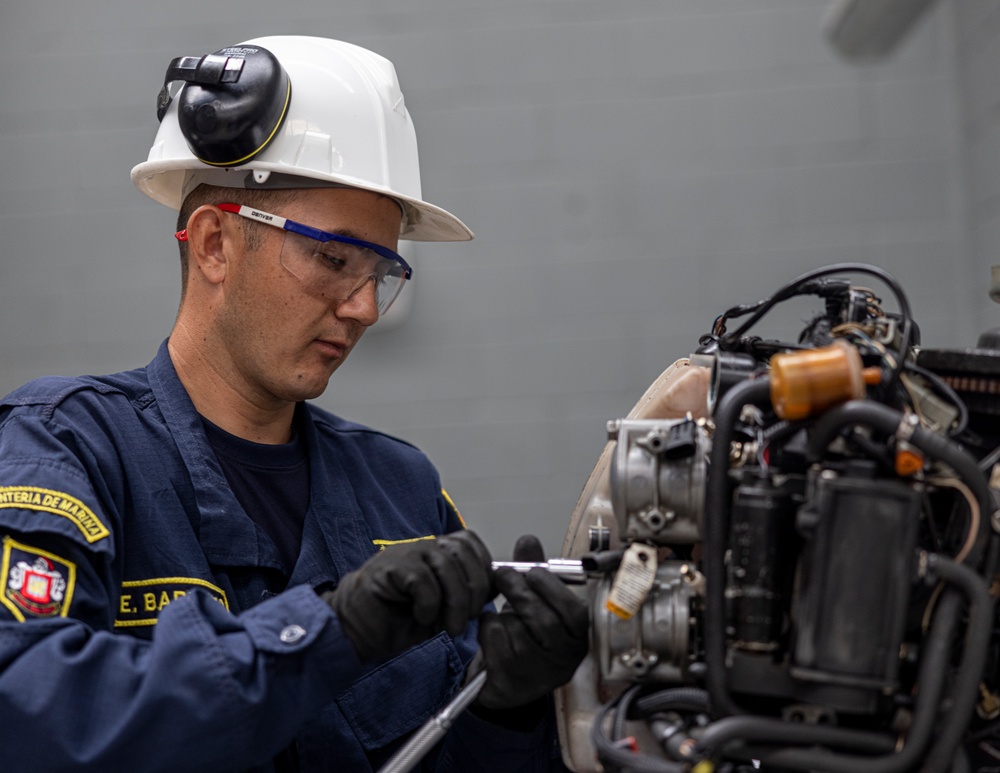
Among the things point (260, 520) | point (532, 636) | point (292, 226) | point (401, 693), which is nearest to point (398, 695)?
point (401, 693)

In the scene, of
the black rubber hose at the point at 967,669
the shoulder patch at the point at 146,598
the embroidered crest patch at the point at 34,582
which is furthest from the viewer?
the shoulder patch at the point at 146,598

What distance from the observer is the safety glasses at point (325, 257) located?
1567 millimetres

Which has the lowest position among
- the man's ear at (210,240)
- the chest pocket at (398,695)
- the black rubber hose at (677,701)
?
the chest pocket at (398,695)

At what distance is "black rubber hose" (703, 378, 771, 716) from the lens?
0.97 meters

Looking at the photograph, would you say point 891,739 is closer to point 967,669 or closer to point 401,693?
point 967,669

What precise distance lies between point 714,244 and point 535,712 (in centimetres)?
170

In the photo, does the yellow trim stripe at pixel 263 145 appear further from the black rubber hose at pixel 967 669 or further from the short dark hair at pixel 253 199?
the black rubber hose at pixel 967 669

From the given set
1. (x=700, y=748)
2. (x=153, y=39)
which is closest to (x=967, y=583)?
(x=700, y=748)

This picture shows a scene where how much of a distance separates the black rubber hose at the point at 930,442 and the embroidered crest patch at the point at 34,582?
2.81ft

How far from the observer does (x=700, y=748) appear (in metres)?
0.94

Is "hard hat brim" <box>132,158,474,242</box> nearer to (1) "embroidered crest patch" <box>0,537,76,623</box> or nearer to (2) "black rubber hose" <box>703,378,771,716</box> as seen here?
(1) "embroidered crest patch" <box>0,537,76,623</box>

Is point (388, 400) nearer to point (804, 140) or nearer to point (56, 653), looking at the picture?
point (804, 140)

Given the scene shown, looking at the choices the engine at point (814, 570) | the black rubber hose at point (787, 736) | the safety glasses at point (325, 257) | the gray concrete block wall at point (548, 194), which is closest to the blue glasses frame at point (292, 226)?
the safety glasses at point (325, 257)

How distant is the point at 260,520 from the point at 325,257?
41cm
